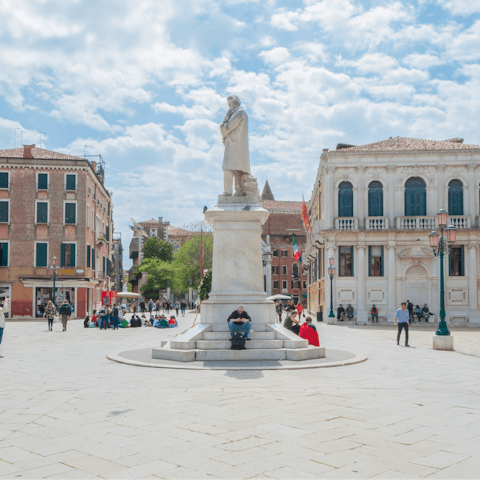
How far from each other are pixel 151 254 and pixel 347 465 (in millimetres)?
90956

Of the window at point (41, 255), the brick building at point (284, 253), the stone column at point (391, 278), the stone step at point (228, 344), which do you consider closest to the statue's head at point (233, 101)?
the stone step at point (228, 344)

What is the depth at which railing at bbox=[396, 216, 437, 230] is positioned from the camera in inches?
1455

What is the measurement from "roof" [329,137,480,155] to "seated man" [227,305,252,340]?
27.6m

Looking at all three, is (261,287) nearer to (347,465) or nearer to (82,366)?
(82,366)

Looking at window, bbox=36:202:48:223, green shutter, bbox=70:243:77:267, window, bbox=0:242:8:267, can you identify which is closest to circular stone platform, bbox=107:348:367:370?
green shutter, bbox=70:243:77:267

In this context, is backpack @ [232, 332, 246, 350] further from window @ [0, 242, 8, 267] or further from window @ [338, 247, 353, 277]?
window @ [0, 242, 8, 267]

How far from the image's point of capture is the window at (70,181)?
4234 cm

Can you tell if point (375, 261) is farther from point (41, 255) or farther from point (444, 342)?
point (41, 255)

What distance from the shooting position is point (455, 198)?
1471 inches

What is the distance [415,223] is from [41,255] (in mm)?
27186

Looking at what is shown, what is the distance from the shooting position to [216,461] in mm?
5023

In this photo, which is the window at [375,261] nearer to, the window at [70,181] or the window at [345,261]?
the window at [345,261]

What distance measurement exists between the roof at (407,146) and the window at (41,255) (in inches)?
903

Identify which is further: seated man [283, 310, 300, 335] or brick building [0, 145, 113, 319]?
brick building [0, 145, 113, 319]
